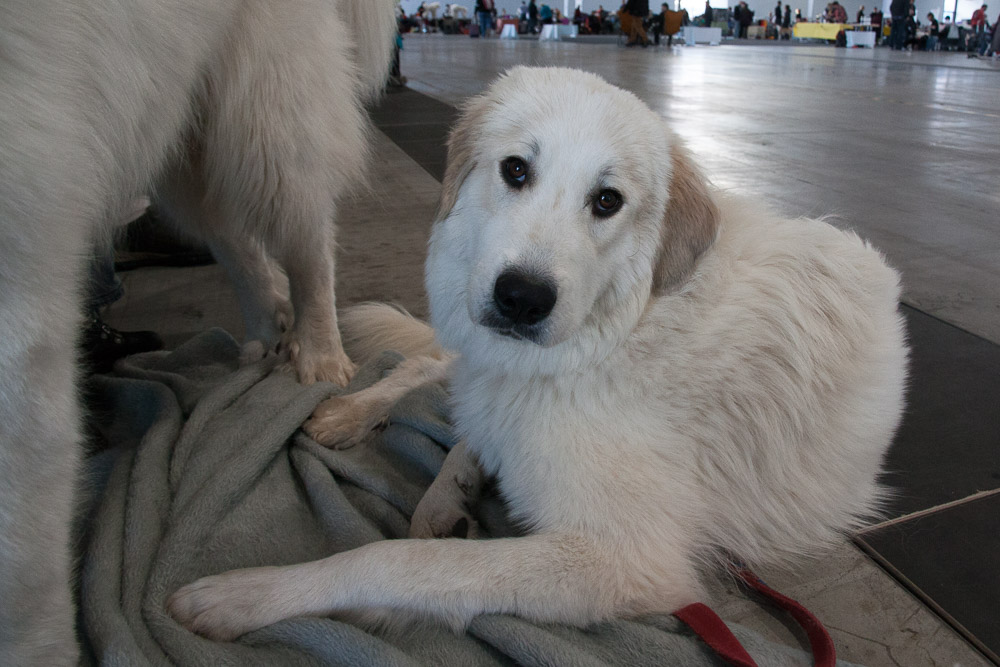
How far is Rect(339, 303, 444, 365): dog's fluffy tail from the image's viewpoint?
262 centimetres

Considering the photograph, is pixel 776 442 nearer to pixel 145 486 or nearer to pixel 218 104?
pixel 145 486

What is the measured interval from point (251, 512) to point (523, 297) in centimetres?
92

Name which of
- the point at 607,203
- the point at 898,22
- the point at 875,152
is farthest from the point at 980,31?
the point at 607,203

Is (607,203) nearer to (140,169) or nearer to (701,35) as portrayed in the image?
(140,169)

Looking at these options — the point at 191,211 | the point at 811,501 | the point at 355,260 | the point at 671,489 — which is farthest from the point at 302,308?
the point at 811,501

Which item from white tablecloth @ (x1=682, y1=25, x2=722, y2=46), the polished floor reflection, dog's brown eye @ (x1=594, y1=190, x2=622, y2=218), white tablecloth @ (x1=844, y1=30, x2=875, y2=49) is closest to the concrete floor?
the polished floor reflection

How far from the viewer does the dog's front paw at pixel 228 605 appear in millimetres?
1395

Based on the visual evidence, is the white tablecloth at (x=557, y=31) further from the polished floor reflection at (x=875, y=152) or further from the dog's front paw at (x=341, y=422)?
the dog's front paw at (x=341, y=422)

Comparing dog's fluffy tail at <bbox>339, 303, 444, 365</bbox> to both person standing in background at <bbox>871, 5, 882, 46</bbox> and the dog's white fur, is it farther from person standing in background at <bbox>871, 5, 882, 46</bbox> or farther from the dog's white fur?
person standing in background at <bbox>871, 5, 882, 46</bbox>

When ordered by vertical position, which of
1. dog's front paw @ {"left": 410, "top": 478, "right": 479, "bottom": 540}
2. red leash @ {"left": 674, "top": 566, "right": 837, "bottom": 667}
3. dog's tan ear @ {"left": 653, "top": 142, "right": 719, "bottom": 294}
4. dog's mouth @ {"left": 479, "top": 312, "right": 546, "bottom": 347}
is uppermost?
dog's tan ear @ {"left": 653, "top": 142, "right": 719, "bottom": 294}

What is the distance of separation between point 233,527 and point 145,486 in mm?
277

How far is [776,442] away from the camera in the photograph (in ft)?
5.62

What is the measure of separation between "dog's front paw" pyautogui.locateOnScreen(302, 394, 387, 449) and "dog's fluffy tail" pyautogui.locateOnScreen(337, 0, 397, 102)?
46.3 inches

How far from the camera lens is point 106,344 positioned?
2.51 m
